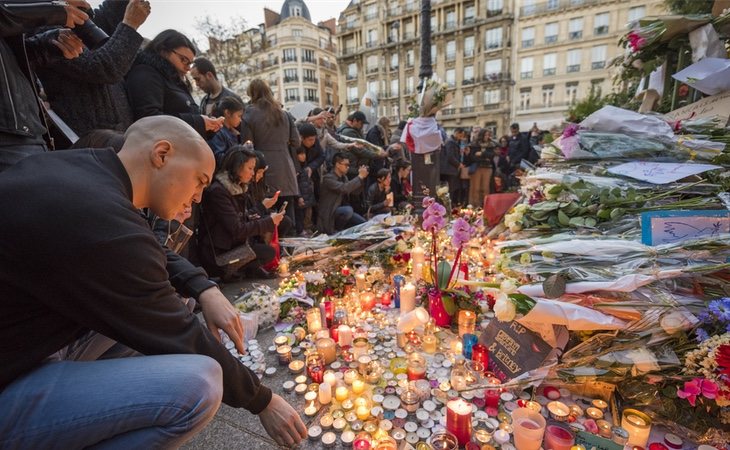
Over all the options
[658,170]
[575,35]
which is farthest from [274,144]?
[575,35]

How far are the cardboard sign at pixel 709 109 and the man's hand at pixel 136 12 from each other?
193 inches

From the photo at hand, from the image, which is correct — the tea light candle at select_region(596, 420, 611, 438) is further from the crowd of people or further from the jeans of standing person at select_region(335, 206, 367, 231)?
the jeans of standing person at select_region(335, 206, 367, 231)

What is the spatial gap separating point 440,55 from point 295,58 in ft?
55.1

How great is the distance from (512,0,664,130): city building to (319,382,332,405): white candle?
2572 centimetres

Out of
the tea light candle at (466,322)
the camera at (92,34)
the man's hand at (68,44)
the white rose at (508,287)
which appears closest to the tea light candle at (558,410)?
the white rose at (508,287)

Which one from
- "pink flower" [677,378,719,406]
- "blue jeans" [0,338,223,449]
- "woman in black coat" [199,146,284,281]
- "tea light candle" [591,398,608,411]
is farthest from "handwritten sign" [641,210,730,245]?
"woman in black coat" [199,146,284,281]

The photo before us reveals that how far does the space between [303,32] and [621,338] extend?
44378mm

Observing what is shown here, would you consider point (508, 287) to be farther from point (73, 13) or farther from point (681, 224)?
point (73, 13)

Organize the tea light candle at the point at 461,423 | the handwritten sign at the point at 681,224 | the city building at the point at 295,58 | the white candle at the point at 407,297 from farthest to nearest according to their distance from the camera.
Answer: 1. the city building at the point at 295,58
2. the white candle at the point at 407,297
3. the handwritten sign at the point at 681,224
4. the tea light candle at the point at 461,423

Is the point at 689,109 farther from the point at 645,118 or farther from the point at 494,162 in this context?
the point at 494,162

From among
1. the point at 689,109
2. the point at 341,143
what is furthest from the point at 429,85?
the point at 689,109

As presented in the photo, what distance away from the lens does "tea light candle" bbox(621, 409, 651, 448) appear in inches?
60.0

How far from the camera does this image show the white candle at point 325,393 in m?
1.92

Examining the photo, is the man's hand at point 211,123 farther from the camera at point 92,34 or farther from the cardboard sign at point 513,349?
the cardboard sign at point 513,349
